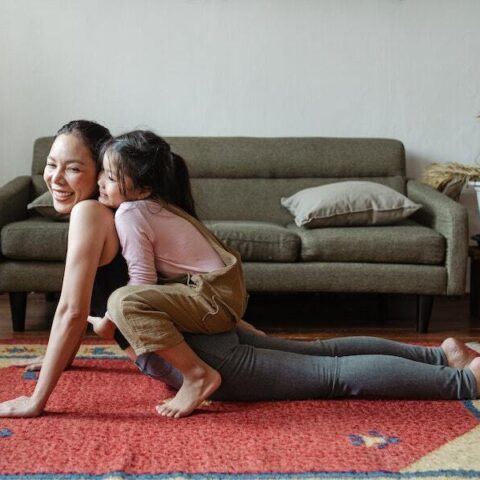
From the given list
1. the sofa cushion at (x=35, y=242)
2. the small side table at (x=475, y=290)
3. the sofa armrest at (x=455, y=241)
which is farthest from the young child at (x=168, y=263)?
the small side table at (x=475, y=290)

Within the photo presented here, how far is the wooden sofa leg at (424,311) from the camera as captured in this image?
3.03 meters

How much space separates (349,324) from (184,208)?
137cm

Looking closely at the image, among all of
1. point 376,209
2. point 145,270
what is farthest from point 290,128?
point 145,270

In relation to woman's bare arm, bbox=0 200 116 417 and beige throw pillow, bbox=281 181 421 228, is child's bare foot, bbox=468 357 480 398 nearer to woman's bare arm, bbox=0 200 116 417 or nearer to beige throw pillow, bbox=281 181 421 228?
woman's bare arm, bbox=0 200 116 417

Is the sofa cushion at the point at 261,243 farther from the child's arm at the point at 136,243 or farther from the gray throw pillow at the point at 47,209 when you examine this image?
the child's arm at the point at 136,243

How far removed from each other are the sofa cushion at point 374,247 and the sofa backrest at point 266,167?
538 mm

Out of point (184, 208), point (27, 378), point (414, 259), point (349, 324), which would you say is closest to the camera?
point (184, 208)

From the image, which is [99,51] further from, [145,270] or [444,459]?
[444,459]

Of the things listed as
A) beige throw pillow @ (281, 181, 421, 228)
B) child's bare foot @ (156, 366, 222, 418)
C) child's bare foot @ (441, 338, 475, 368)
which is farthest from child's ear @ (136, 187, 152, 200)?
beige throw pillow @ (281, 181, 421, 228)

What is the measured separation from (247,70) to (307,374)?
7.10 ft

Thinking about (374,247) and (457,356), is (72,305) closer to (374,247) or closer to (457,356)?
(457,356)

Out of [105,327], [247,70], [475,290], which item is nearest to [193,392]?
[105,327]

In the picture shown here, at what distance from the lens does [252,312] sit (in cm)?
342

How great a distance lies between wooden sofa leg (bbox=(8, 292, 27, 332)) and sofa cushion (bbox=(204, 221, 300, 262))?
782mm
